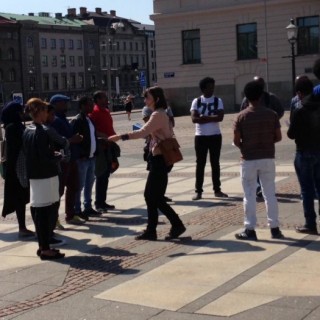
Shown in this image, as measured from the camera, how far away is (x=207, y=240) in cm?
849

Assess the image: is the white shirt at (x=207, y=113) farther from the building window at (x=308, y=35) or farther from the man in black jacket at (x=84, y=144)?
the building window at (x=308, y=35)

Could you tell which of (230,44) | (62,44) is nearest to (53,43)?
(62,44)

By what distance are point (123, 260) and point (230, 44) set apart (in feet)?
140

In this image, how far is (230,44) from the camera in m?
49.1

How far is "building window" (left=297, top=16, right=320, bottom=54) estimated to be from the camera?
45.9 m

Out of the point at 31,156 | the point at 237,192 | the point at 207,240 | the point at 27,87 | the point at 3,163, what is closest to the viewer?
the point at 31,156

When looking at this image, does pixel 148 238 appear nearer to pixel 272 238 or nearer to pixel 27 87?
pixel 272 238

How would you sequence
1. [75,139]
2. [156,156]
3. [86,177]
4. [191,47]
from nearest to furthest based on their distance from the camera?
[156,156] < [75,139] < [86,177] < [191,47]

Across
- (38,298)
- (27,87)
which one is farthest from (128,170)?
(27,87)

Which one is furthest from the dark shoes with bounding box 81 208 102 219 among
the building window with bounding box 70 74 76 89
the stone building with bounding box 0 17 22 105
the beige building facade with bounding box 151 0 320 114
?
the building window with bounding box 70 74 76 89

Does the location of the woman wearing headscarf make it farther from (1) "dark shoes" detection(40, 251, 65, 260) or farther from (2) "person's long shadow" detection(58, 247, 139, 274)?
(2) "person's long shadow" detection(58, 247, 139, 274)

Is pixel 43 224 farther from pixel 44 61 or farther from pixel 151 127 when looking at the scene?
pixel 44 61

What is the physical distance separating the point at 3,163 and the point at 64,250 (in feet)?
5.33

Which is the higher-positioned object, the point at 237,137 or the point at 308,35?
the point at 308,35
